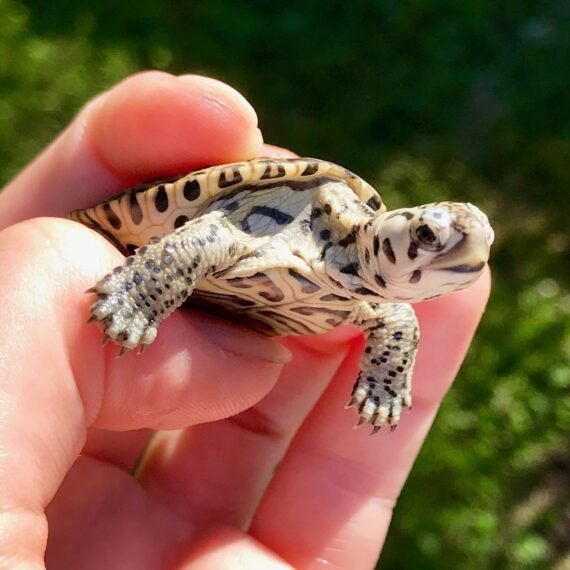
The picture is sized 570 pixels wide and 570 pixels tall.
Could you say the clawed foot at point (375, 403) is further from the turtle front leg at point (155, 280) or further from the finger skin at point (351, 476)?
the turtle front leg at point (155, 280)

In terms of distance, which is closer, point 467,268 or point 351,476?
point 467,268

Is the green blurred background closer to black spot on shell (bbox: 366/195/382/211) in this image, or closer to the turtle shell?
black spot on shell (bbox: 366/195/382/211)

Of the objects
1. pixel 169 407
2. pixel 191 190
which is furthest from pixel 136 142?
pixel 169 407

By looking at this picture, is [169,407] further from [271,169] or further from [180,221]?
[271,169]

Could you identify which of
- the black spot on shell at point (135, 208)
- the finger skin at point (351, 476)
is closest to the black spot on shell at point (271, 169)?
the black spot on shell at point (135, 208)

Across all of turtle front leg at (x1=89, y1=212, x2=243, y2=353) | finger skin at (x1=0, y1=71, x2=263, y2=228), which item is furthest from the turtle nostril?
finger skin at (x1=0, y1=71, x2=263, y2=228)

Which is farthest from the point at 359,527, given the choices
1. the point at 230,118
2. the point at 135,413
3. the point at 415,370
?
the point at 230,118
